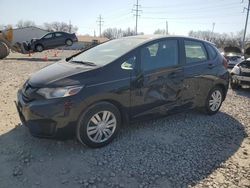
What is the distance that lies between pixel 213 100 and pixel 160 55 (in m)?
1.83

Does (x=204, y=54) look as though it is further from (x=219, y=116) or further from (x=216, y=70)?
(x=219, y=116)

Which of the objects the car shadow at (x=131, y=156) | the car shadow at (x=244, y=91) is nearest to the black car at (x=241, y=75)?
the car shadow at (x=244, y=91)

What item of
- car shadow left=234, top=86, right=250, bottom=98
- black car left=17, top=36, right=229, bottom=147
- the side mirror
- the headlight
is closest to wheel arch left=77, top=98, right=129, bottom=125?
black car left=17, top=36, right=229, bottom=147

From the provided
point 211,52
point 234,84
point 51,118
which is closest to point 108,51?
point 51,118

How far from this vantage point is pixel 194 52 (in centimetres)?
541

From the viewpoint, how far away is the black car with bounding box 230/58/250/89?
921 centimetres

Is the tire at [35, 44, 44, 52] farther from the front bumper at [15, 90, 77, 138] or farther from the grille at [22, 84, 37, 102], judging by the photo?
the front bumper at [15, 90, 77, 138]

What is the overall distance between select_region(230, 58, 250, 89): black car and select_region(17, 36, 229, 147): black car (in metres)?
4.14

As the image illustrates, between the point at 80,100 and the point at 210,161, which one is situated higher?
the point at 80,100

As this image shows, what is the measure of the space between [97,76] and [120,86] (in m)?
0.39

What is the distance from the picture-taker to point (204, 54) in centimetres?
564

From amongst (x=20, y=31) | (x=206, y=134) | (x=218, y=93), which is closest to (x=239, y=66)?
(x=218, y=93)

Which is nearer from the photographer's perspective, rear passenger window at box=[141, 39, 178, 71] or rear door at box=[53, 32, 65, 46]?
rear passenger window at box=[141, 39, 178, 71]

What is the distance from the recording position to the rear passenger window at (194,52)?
5229 millimetres
